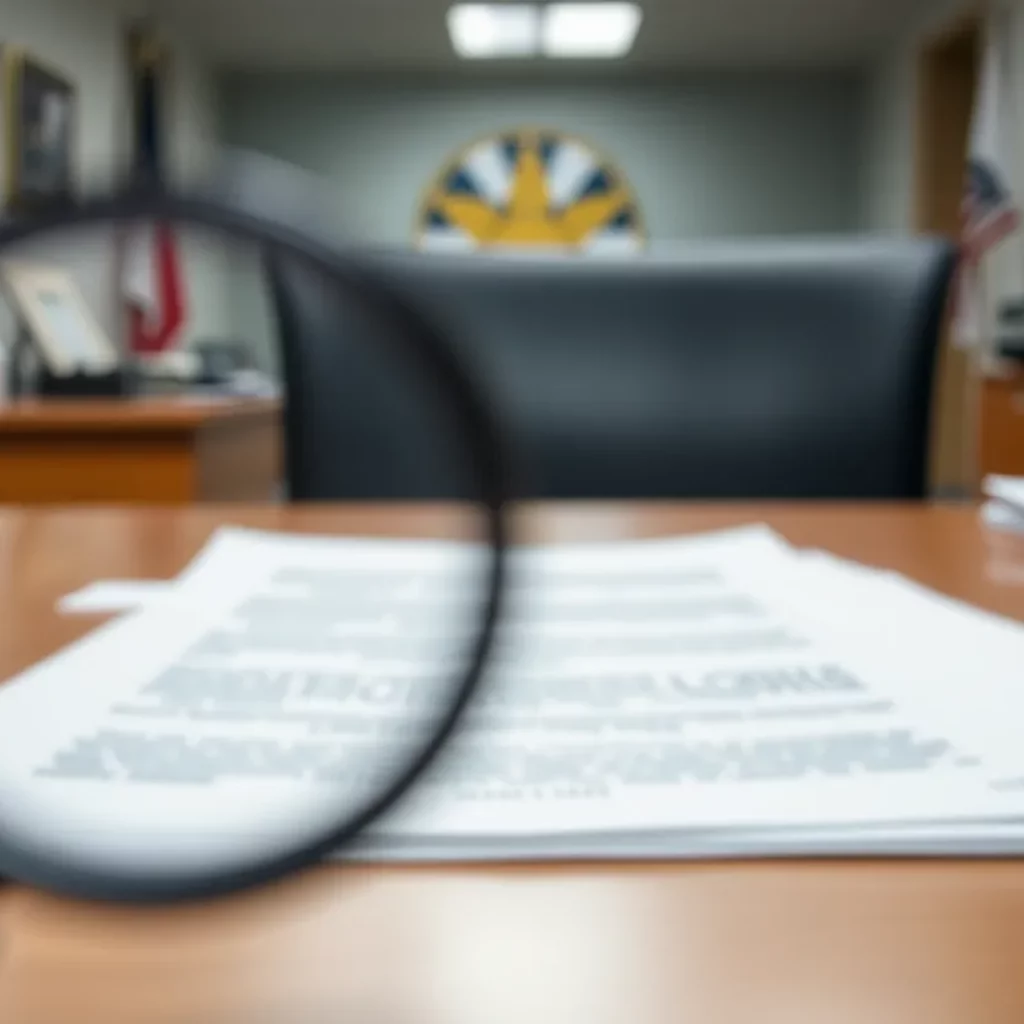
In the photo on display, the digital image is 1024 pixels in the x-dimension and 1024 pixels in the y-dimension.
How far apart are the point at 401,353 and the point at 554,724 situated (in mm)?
198

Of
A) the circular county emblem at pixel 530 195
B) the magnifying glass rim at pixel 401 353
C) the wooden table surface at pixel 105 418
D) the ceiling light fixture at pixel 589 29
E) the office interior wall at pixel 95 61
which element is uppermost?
the ceiling light fixture at pixel 589 29

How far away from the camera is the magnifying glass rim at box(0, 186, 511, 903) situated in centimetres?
12

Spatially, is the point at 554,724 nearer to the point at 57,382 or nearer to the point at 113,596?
the point at 113,596

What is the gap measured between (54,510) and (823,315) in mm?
588

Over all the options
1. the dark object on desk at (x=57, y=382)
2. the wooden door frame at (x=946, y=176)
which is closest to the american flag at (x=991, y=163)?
the wooden door frame at (x=946, y=176)

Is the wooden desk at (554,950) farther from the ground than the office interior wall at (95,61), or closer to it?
closer to it

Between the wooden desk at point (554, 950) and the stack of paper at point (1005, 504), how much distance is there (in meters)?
0.46

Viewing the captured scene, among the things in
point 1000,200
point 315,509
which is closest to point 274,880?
point 315,509

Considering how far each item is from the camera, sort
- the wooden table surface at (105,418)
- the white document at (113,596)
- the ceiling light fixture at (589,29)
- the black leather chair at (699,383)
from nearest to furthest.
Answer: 1. the white document at (113,596)
2. the black leather chair at (699,383)
3. the wooden table surface at (105,418)
4. the ceiling light fixture at (589,29)

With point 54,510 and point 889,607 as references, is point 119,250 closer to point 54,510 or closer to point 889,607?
point 889,607

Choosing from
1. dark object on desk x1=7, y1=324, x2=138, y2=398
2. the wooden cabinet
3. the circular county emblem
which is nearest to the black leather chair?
dark object on desk x1=7, y1=324, x2=138, y2=398

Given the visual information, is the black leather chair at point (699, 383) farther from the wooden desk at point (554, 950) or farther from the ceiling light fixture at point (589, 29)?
the ceiling light fixture at point (589, 29)

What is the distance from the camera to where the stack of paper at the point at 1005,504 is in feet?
2.18

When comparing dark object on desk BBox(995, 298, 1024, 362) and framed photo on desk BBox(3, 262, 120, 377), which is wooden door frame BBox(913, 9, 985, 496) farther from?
framed photo on desk BBox(3, 262, 120, 377)
